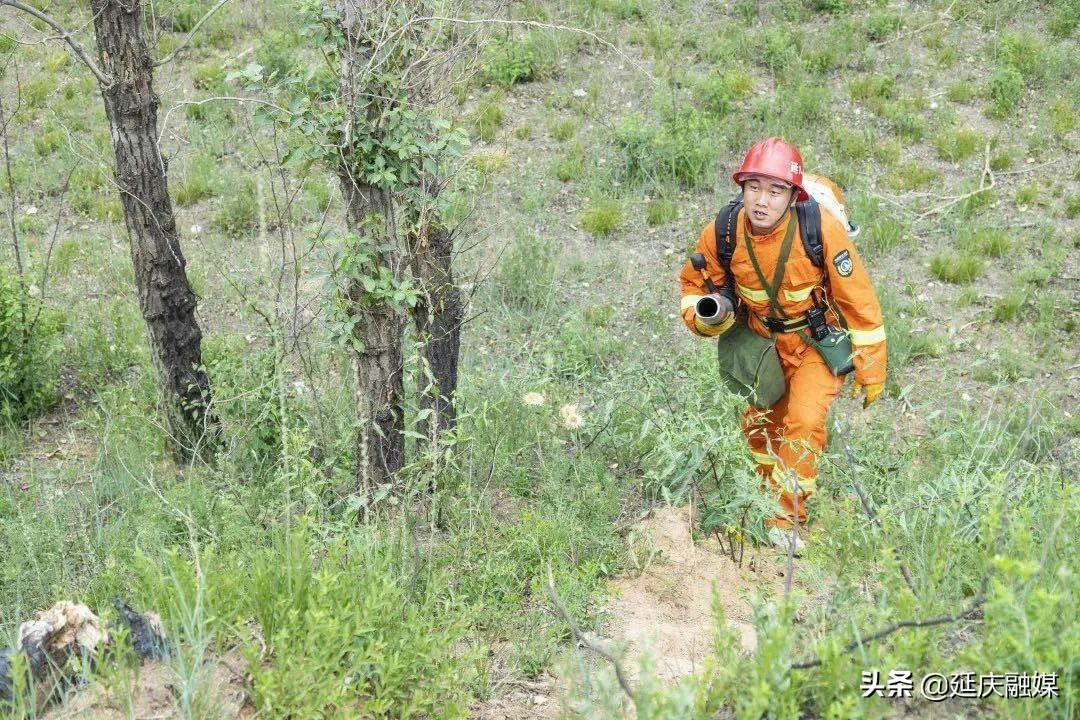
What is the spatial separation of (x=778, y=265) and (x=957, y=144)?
4.82m

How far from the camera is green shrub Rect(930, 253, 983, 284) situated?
756cm

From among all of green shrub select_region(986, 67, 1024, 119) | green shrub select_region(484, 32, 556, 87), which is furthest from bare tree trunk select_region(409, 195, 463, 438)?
green shrub select_region(986, 67, 1024, 119)

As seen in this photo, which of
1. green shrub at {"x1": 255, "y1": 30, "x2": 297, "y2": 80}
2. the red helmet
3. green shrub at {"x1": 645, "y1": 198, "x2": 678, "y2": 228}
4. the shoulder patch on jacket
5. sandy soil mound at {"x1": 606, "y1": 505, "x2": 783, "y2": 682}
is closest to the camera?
sandy soil mound at {"x1": 606, "y1": 505, "x2": 783, "y2": 682}

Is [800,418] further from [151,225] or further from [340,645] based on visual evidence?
[151,225]

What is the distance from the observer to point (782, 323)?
490cm

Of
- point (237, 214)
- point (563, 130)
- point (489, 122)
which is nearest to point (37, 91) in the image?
point (237, 214)

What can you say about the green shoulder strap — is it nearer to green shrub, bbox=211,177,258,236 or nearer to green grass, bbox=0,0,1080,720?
green grass, bbox=0,0,1080,720

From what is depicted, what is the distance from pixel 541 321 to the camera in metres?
7.04

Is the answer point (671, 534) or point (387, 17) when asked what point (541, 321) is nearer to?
point (671, 534)

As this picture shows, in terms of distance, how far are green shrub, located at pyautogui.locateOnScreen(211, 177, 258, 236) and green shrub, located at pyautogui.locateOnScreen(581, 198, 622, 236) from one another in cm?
262

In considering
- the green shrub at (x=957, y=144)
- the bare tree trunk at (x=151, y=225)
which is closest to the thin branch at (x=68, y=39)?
the bare tree trunk at (x=151, y=225)

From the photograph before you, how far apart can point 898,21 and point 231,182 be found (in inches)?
253

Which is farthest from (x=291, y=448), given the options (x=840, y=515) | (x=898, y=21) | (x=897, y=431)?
(x=898, y=21)

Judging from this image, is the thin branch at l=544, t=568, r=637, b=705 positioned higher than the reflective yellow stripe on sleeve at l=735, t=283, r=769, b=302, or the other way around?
the reflective yellow stripe on sleeve at l=735, t=283, r=769, b=302
